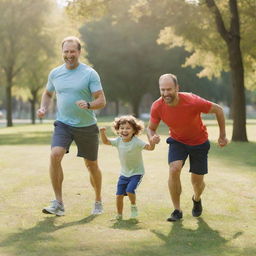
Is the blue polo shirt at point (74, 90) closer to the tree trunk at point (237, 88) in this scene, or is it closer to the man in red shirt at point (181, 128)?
the man in red shirt at point (181, 128)

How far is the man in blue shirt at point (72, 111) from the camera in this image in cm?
755

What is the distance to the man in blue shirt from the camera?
297 inches

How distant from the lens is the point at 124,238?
626 cm

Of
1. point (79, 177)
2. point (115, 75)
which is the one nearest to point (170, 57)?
point (115, 75)

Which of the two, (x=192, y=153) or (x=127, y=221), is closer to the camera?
(x=127, y=221)

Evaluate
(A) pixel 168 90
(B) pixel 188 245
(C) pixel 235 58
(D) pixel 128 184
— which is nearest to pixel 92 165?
(D) pixel 128 184

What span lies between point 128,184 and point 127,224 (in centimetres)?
59

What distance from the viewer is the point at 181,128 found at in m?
7.27

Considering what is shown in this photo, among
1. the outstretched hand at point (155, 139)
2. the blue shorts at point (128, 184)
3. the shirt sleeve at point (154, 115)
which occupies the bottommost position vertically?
the blue shorts at point (128, 184)

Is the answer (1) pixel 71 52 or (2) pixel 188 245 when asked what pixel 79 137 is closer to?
(1) pixel 71 52

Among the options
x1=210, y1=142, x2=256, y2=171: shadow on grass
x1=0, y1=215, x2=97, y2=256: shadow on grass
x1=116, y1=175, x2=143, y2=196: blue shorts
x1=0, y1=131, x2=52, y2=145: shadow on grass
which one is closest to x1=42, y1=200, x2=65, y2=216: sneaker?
x1=0, y1=215, x2=97, y2=256: shadow on grass

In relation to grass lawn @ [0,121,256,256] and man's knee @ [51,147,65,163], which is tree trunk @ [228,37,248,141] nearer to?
grass lawn @ [0,121,256,256]

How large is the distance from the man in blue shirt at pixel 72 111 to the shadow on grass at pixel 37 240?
1.72 feet

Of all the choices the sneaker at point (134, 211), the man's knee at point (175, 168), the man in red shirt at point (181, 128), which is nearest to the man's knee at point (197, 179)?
the man in red shirt at point (181, 128)
